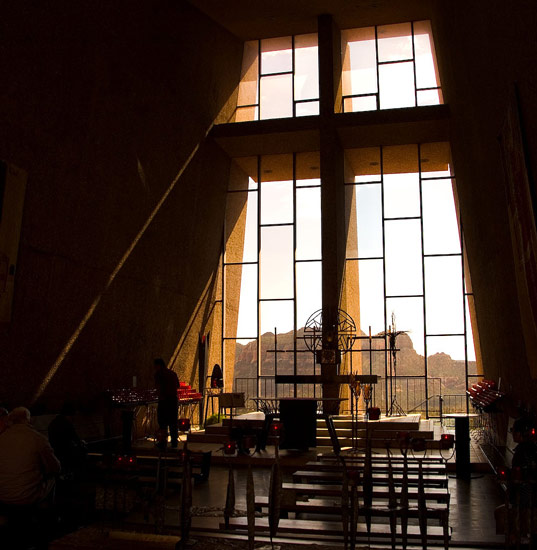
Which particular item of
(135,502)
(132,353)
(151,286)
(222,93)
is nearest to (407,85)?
(222,93)

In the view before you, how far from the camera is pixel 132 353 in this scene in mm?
10297

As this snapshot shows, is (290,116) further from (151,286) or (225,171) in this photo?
(151,286)

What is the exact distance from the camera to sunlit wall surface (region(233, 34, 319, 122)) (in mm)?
14664

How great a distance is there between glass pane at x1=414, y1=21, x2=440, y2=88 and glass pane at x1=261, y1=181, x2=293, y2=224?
3696 mm

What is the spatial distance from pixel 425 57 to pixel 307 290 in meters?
A: 5.75

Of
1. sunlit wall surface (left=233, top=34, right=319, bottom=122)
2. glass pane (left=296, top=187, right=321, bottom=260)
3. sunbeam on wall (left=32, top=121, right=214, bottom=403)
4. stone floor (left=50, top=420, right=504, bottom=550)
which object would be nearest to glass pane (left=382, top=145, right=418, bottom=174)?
glass pane (left=296, top=187, right=321, bottom=260)

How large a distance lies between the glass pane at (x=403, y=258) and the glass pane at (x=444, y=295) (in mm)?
234

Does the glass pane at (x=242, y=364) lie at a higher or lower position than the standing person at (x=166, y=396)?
higher

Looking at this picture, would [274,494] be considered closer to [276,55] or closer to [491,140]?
[491,140]

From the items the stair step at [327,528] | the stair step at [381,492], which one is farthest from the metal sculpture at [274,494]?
the stair step at [381,492]

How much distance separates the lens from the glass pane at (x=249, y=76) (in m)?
15.0

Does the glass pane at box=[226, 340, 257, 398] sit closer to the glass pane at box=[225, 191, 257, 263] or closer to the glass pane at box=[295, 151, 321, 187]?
the glass pane at box=[225, 191, 257, 263]

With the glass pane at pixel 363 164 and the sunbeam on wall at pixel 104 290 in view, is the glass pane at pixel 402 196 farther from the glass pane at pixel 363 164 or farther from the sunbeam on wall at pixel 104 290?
the sunbeam on wall at pixel 104 290

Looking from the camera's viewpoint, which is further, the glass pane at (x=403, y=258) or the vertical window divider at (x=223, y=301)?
the vertical window divider at (x=223, y=301)
